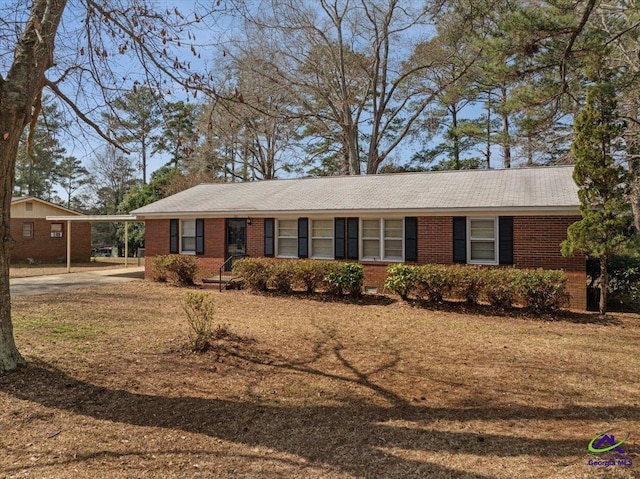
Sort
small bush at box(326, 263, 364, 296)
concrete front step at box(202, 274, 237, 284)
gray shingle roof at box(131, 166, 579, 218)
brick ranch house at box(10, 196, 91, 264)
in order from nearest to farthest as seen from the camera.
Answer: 1. gray shingle roof at box(131, 166, 579, 218)
2. small bush at box(326, 263, 364, 296)
3. concrete front step at box(202, 274, 237, 284)
4. brick ranch house at box(10, 196, 91, 264)

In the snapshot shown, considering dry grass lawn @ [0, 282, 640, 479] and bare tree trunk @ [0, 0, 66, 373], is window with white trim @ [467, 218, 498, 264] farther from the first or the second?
bare tree trunk @ [0, 0, 66, 373]

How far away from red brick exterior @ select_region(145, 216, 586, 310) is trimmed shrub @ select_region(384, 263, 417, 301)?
1423 mm

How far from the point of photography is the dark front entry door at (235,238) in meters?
14.4

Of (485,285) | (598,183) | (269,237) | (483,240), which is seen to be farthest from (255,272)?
(598,183)

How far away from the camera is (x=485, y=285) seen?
9.76 metres

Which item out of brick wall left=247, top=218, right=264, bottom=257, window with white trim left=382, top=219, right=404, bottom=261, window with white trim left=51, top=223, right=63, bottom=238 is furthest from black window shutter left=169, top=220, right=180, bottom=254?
window with white trim left=51, top=223, right=63, bottom=238

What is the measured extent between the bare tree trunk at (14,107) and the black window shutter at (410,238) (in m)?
9.37

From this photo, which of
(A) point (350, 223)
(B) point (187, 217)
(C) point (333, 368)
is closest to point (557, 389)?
(C) point (333, 368)

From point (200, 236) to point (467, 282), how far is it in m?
9.45

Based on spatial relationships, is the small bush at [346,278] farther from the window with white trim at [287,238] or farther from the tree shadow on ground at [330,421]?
the tree shadow on ground at [330,421]

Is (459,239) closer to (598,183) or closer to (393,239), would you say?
(393,239)

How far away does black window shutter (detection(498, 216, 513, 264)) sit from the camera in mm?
10859

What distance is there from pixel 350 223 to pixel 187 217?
6.22m

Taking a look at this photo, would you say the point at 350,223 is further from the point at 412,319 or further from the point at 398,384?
the point at 398,384
